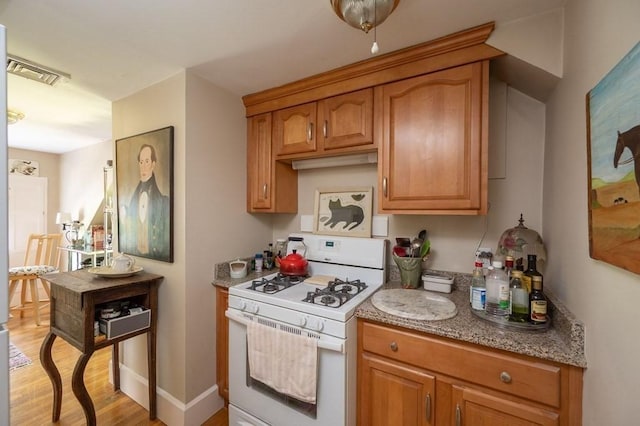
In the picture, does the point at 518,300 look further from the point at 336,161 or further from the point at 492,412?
the point at 336,161

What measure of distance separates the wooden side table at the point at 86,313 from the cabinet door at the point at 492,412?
1.82 meters

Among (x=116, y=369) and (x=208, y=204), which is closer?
(x=208, y=204)

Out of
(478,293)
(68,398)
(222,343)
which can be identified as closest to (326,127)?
(478,293)

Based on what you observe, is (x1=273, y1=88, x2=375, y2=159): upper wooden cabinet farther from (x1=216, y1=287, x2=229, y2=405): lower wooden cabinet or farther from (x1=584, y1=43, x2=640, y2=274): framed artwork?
(x1=216, y1=287, x2=229, y2=405): lower wooden cabinet

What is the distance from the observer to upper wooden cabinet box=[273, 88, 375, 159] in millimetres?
1616

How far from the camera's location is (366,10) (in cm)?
102

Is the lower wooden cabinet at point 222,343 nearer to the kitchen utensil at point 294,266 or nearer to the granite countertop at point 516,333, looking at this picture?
the kitchen utensil at point 294,266

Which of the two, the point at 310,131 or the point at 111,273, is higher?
the point at 310,131

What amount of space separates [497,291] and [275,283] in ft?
3.99

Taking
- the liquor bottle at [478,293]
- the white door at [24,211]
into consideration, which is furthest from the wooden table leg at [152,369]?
the white door at [24,211]

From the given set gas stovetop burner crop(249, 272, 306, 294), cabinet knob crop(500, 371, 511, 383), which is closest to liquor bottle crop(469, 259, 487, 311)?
cabinet knob crop(500, 371, 511, 383)

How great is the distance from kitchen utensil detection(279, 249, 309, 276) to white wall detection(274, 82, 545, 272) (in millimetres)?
732

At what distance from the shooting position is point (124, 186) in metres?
2.06

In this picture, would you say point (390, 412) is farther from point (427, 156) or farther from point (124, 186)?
point (124, 186)
